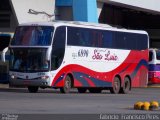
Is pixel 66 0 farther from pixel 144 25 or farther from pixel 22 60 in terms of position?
pixel 144 25

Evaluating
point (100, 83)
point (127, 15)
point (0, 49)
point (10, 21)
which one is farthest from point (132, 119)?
point (127, 15)

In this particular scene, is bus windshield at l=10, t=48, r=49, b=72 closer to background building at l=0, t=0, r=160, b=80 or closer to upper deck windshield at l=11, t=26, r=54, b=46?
upper deck windshield at l=11, t=26, r=54, b=46

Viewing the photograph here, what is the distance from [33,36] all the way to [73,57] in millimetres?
2233

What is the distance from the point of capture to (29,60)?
116ft

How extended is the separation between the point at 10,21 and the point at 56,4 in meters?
5.47

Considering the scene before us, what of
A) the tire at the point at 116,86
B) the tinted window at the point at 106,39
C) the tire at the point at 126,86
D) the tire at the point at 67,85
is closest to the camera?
the tire at the point at 67,85

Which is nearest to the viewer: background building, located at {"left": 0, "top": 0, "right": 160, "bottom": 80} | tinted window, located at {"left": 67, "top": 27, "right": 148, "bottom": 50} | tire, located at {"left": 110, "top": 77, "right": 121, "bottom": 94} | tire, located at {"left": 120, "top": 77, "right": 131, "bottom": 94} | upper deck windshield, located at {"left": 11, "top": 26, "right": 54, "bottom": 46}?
Result: upper deck windshield, located at {"left": 11, "top": 26, "right": 54, "bottom": 46}

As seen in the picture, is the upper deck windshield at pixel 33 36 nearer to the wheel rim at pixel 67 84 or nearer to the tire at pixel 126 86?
the wheel rim at pixel 67 84

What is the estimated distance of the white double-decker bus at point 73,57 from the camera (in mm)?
34812

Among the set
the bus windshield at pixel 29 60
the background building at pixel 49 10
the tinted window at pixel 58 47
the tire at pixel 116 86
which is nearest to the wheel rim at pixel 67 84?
the tinted window at pixel 58 47

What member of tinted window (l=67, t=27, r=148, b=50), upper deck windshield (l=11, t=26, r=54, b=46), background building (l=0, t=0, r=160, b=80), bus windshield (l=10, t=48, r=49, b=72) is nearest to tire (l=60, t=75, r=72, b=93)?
bus windshield (l=10, t=48, r=49, b=72)

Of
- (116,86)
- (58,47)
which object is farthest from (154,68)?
(58,47)

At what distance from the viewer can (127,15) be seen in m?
74.8

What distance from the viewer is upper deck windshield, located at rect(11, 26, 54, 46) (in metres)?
34.8
